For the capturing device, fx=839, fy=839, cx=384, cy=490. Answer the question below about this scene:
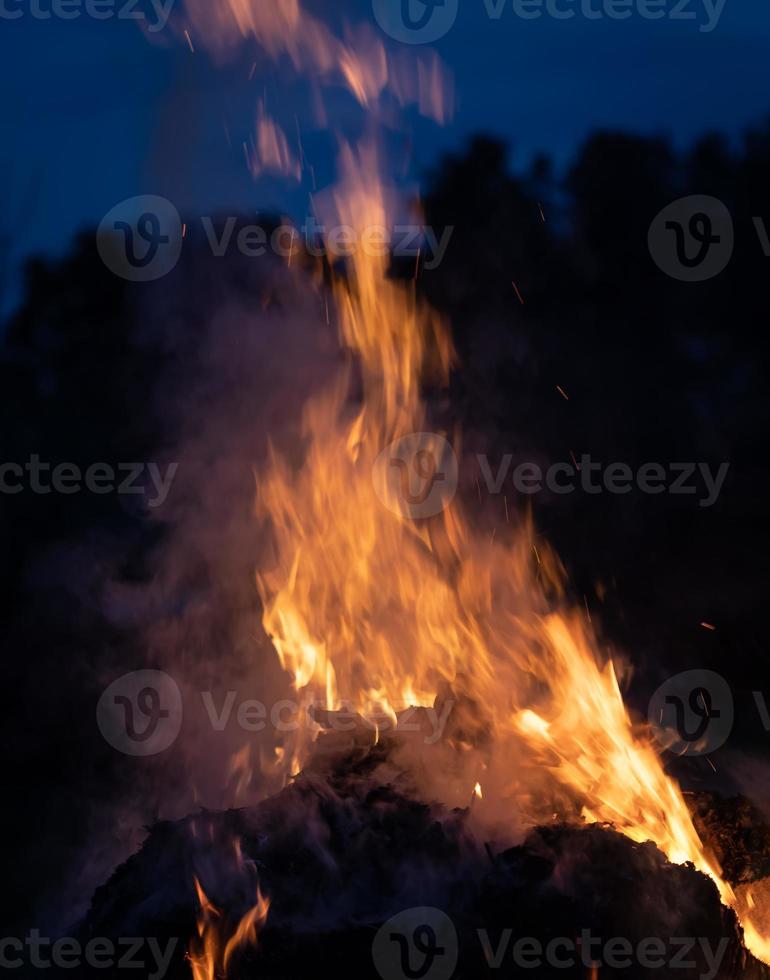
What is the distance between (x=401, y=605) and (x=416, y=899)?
9.11 ft

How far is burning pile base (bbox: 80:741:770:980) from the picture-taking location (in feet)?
12.7

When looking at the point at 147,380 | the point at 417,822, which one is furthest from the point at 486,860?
the point at 147,380

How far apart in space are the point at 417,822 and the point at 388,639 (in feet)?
6.87

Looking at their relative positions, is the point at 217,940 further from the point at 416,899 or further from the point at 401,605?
the point at 401,605

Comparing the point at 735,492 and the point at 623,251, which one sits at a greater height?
the point at 623,251

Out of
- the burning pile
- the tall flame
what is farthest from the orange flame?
the tall flame

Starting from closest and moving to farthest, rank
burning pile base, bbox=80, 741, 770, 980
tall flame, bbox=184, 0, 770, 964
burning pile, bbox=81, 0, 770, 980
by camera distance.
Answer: burning pile base, bbox=80, 741, 770, 980 → burning pile, bbox=81, 0, 770, 980 → tall flame, bbox=184, 0, 770, 964

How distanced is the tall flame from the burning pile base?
536 millimetres

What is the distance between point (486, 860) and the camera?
426 centimetres

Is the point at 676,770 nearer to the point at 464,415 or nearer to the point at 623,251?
the point at 464,415

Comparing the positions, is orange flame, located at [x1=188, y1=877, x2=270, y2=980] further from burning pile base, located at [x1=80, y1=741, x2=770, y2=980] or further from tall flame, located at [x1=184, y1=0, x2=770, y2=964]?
tall flame, located at [x1=184, y1=0, x2=770, y2=964]

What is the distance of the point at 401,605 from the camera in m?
6.62

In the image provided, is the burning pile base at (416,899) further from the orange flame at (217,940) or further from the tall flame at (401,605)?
the tall flame at (401,605)

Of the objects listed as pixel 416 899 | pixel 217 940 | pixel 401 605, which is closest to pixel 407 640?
pixel 401 605
